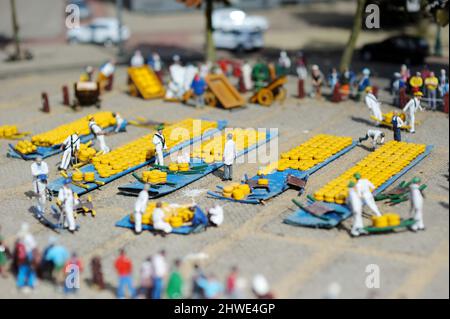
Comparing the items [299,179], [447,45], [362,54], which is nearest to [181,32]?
[362,54]

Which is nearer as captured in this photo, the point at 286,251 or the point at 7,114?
the point at 286,251

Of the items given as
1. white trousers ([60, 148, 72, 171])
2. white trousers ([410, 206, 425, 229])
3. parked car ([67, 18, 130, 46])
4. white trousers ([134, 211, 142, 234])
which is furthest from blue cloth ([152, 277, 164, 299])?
parked car ([67, 18, 130, 46])

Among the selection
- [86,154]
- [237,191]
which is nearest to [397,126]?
[237,191]

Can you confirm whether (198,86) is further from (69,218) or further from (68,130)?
(69,218)

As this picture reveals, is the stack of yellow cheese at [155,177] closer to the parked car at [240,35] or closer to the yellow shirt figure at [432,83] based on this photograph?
the yellow shirt figure at [432,83]

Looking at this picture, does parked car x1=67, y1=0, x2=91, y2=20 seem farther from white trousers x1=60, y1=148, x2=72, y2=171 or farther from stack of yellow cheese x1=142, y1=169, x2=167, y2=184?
stack of yellow cheese x1=142, y1=169, x2=167, y2=184
